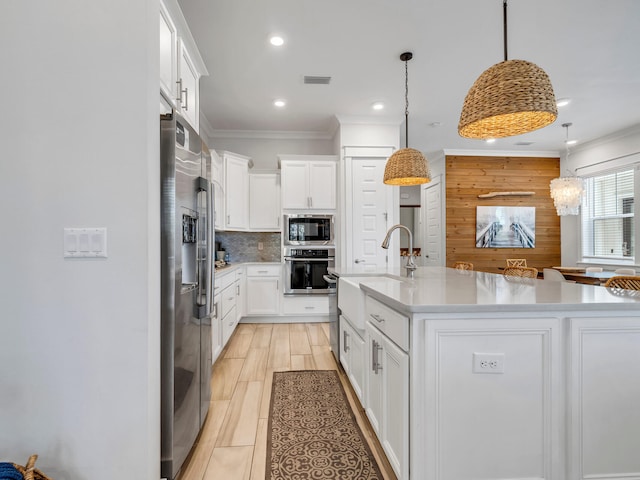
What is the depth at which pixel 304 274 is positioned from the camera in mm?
4711

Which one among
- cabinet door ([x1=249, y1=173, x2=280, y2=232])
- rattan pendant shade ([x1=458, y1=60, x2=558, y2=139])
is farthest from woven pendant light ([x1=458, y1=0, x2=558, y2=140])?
cabinet door ([x1=249, y1=173, x2=280, y2=232])

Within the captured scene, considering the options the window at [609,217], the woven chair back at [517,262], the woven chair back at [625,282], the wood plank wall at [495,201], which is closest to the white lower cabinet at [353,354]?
the woven chair back at [625,282]

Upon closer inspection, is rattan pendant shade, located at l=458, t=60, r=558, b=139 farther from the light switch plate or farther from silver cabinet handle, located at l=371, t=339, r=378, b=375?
the light switch plate

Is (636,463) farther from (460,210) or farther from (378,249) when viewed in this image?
(460,210)

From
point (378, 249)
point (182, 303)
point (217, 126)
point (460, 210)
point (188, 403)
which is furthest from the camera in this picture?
point (460, 210)

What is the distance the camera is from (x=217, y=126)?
5.02m

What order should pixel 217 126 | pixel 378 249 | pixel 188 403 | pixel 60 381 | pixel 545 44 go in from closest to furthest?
1. pixel 60 381
2. pixel 188 403
3. pixel 545 44
4. pixel 378 249
5. pixel 217 126

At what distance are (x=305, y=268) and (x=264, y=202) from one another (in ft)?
3.88

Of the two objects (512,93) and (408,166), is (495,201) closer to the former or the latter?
(408,166)

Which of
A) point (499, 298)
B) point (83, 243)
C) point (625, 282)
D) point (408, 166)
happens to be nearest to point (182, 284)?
point (83, 243)

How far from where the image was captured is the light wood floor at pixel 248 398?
5.65ft

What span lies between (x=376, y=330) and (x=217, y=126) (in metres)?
4.33

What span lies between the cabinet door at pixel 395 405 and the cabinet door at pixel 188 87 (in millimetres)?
2095

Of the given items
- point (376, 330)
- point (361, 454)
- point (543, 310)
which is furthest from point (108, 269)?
point (543, 310)
